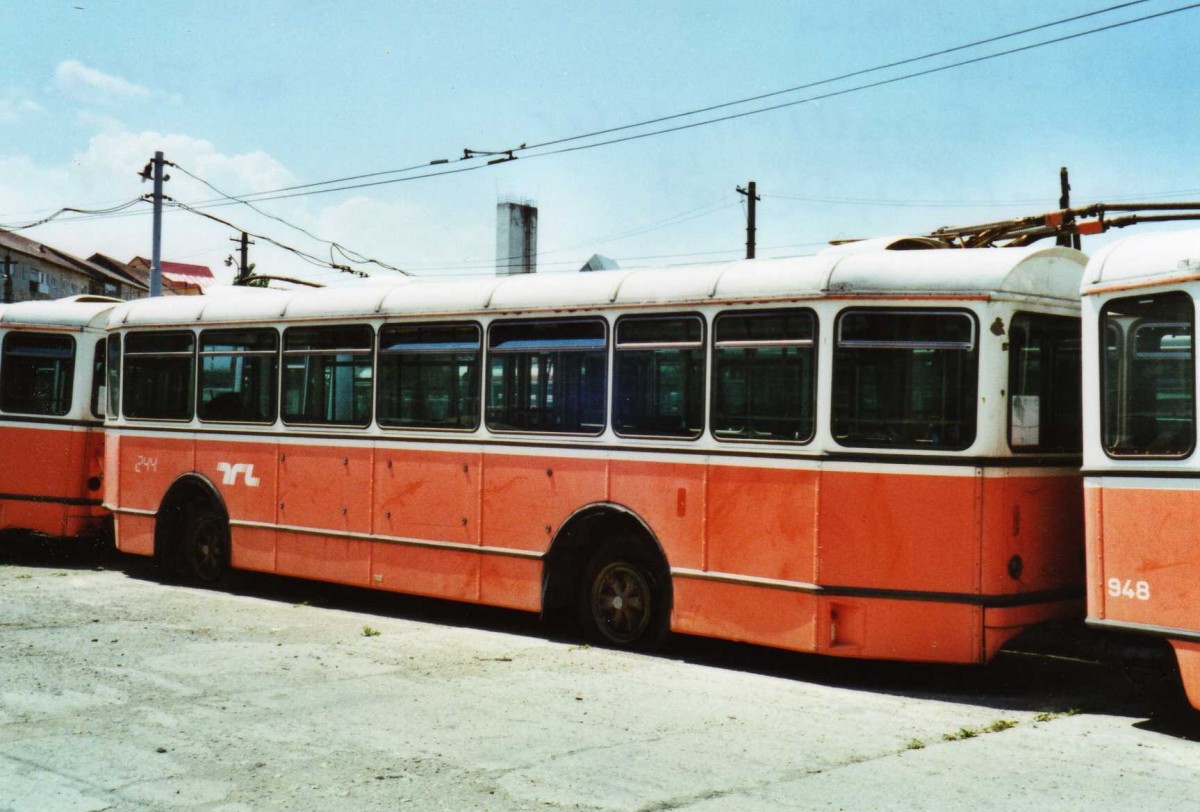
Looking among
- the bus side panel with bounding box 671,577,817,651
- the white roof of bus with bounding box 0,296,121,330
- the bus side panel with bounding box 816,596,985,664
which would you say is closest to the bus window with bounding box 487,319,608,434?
the bus side panel with bounding box 671,577,817,651

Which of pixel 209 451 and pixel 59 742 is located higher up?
pixel 209 451

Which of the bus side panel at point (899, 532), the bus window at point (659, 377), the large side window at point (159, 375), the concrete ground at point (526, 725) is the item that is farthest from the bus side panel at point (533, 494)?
the large side window at point (159, 375)

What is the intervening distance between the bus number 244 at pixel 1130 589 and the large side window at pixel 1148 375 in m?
0.76

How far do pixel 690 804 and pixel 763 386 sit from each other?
388 cm

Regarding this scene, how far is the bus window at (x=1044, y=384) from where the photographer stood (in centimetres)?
829

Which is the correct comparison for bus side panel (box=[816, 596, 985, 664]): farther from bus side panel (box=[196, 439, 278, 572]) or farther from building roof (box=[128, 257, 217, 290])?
building roof (box=[128, 257, 217, 290])

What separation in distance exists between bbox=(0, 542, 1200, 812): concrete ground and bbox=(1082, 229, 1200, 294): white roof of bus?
2.68 m

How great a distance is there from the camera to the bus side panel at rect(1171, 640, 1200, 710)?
702 cm

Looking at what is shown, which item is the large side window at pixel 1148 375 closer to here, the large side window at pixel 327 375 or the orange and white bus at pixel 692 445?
the orange and white bus at pixel 692 445

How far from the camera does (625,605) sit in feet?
32.3

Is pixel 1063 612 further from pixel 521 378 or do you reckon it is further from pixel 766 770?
pixel 521 378

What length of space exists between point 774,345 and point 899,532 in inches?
62.2

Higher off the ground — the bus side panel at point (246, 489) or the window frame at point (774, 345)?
the window frame at point (774, 345)

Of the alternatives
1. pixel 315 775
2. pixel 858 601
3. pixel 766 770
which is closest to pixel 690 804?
pixel 766 770
